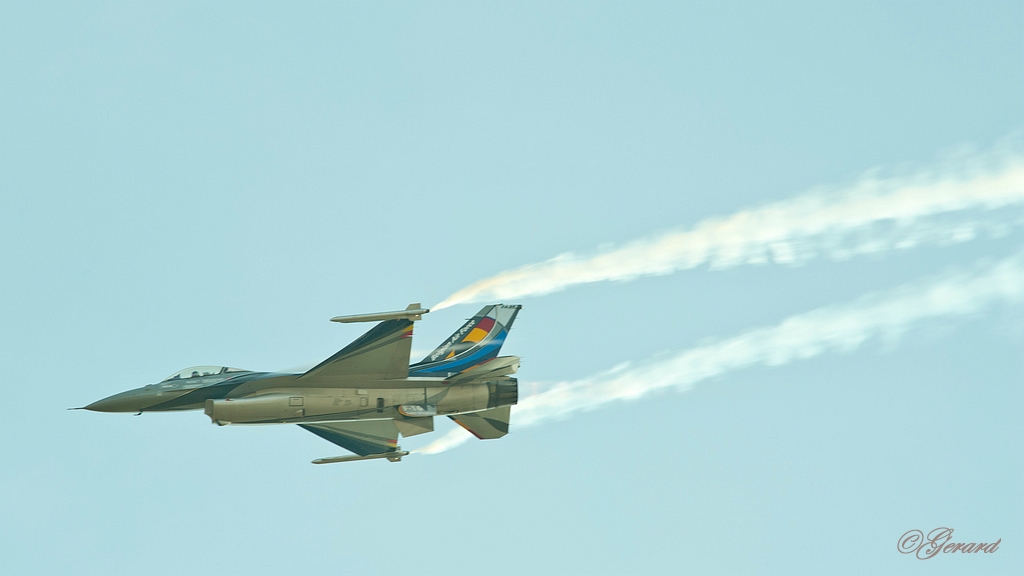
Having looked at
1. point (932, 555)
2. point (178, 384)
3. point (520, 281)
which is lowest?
point (932, 555)

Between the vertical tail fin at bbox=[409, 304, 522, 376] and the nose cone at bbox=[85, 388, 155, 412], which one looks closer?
the nose cone at bbox=[85, 388, 155, 412]

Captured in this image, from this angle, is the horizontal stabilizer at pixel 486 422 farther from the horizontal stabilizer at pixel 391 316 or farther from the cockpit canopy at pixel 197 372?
the cockpit canopy at pixel 197 372

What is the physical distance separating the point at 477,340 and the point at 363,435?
495 centimetres

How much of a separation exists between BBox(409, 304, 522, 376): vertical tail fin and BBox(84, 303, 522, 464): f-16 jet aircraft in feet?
5.32

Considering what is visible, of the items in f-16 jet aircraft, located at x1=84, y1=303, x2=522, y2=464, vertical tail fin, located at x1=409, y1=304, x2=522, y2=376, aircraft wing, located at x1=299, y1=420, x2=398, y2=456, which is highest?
vertical tail fin, located at x1=409, y1=304, x2=522, y2=376

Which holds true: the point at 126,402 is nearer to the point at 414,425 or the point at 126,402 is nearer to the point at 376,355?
the point at 376,355

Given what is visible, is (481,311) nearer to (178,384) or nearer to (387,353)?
(387,353)

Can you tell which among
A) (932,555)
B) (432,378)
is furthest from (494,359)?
(932,555)

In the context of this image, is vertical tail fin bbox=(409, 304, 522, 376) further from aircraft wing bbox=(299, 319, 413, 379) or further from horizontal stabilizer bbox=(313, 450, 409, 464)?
horizontal stabilizer bbox=(313, 450, 409, 464)

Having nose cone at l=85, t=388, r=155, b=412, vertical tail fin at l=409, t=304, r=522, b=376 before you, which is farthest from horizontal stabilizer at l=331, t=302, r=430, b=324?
nose cone at l=85, t=388, r=155, b=412

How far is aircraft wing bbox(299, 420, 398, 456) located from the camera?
1503 inches

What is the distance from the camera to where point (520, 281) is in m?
39.3

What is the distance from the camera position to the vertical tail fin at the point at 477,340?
39.9 metres

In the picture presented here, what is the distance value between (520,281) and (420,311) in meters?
4.18
